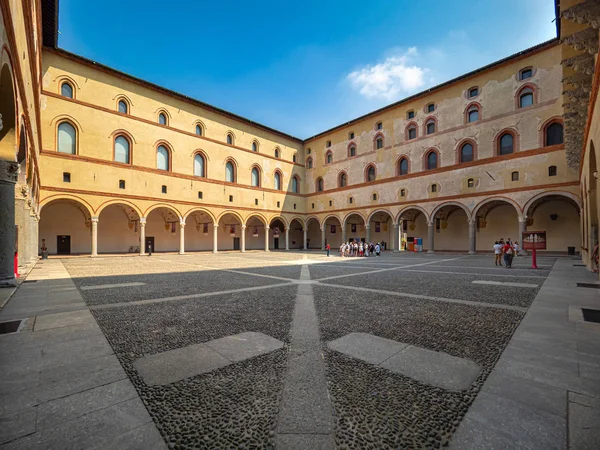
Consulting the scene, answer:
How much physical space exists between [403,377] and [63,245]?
30132mm

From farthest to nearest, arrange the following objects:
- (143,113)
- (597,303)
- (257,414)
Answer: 1. (143,113)
2. (597,303)
3. (257,414)

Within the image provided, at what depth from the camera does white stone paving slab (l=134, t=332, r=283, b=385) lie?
112 inches

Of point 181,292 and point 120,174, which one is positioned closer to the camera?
point 181,292

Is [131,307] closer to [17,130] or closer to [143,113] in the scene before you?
[17,130]

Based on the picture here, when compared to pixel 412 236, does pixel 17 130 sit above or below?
above

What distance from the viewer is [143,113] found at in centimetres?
2439

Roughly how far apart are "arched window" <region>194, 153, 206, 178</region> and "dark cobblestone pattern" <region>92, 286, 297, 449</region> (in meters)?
24.1

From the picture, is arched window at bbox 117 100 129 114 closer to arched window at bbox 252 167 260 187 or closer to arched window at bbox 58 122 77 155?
arched window at bbox 58 122 77 155

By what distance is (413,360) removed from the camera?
3158 millimetres

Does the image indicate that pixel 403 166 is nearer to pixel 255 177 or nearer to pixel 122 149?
pixel 255 177

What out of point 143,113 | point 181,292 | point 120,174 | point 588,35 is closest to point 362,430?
point 181,292

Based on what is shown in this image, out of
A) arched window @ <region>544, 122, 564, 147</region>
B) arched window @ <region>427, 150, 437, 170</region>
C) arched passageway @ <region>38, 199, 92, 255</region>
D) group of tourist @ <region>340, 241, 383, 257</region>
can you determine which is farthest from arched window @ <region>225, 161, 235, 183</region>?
arched window @ <region>544, 122, 564, 147</region>

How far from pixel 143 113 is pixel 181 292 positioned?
23.0 m

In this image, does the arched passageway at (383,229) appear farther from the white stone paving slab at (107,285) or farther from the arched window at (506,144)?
the white stone paving slab at (107,285)
